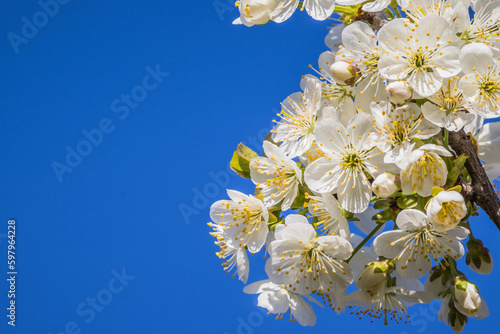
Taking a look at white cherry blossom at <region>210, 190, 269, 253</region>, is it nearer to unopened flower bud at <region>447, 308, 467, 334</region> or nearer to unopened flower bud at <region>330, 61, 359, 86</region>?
unopened flower bud at <region>330, 61, 359, 86</region>

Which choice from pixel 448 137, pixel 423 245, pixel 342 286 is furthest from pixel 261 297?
pixel 448 137

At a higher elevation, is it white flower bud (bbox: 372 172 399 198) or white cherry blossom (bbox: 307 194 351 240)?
white cherry blossom (bbox: 307 194 351 240)

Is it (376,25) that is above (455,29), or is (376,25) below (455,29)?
above

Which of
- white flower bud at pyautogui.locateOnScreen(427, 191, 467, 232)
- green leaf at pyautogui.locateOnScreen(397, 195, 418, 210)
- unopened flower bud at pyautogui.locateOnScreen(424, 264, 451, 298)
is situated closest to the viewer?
white flower bud at pyautogui.locateOnScreen(427, 191, 467, 232)

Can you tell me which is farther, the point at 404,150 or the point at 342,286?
the point at 342,286

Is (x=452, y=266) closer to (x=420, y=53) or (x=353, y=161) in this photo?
(x=353, y=161)

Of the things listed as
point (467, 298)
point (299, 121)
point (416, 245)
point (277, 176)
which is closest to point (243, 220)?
point (277, 176)

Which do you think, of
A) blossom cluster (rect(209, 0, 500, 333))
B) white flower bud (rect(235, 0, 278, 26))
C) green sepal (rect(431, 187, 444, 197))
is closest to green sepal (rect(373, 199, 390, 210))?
blossom cluster (rect(209, 0, 500, 333))

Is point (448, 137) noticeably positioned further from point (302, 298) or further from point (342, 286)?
point (302, 298)
